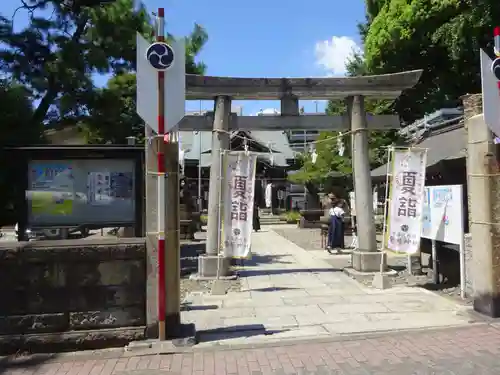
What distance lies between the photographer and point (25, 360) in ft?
16.6

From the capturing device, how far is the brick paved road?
4586 mm

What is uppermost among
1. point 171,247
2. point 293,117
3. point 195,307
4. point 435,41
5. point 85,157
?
point 435,41

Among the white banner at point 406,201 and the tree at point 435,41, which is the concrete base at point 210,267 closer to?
the white banner at point 406,201

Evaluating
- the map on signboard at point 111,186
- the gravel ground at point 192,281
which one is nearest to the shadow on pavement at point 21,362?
the map on signboard at point 111,186

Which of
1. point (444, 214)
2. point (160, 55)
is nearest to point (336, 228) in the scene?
point (444, 214)

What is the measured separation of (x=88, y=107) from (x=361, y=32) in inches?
640

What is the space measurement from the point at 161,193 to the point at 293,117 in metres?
5.54

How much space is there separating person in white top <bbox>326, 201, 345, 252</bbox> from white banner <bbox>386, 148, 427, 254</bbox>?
488cm

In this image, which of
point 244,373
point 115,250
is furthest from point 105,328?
point 244,373

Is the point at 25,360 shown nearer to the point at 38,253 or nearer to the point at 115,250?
the point at 38,253

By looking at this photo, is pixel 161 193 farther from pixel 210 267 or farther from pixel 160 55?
pixel 210 267

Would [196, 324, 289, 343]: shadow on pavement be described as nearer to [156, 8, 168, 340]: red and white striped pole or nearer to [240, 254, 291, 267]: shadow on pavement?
[156, 8, 168, 340]: red and white striped pole

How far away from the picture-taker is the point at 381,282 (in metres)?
8.59

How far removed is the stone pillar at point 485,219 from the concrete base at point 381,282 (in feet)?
7.15
